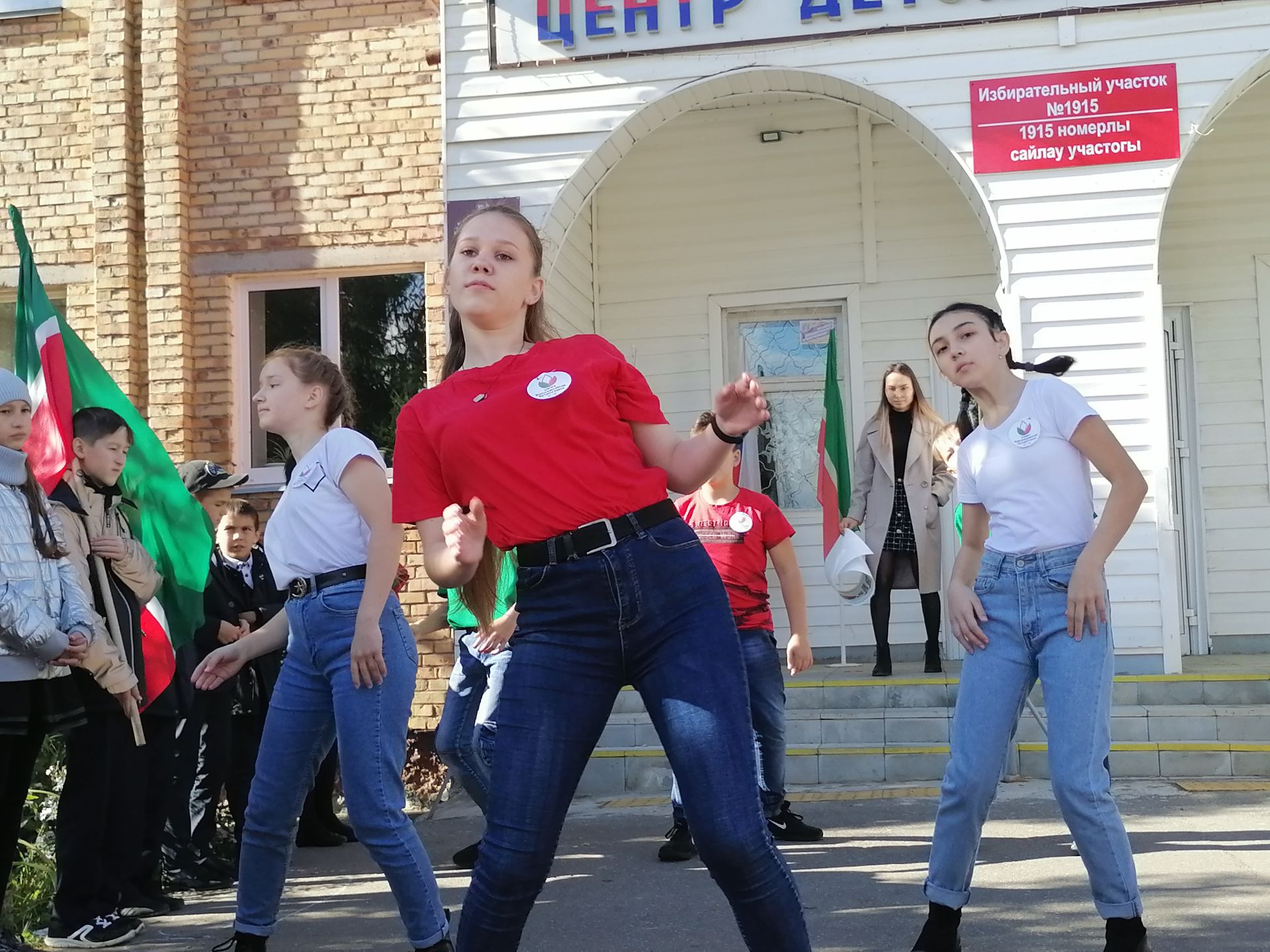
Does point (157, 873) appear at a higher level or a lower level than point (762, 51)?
lower

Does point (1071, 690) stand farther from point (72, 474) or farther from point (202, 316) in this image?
point (202, 316)

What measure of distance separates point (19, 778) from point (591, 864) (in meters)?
2.60

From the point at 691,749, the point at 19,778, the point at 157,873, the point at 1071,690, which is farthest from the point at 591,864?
the point at 691,749

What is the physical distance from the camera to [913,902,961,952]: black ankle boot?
416cm

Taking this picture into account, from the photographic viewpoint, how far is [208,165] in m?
10.5

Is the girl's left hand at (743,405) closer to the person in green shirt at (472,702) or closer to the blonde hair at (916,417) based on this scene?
the person in green shirt at (472,702)


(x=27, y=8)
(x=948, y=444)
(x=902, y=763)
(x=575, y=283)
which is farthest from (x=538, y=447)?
(x=27, y=8)

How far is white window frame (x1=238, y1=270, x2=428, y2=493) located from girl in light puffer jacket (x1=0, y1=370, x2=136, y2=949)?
5575mm

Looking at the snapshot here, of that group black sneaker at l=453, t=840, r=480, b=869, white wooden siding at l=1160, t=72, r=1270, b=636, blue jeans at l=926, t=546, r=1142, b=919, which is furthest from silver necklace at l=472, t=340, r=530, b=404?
white wooden siding at l=1160, t=72, r=1270, b=636

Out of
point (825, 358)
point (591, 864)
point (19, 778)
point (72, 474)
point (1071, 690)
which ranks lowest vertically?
point (591, 864)

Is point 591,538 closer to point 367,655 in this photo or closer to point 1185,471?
point 367,655

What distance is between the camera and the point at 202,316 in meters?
10.5

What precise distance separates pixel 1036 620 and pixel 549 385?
1.82 m

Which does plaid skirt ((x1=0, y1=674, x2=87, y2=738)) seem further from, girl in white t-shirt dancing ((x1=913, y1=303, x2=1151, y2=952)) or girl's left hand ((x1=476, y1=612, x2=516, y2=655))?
girl in white t-shirt dancing ((x1=913, y1=303, x2=1151, y2=952))
